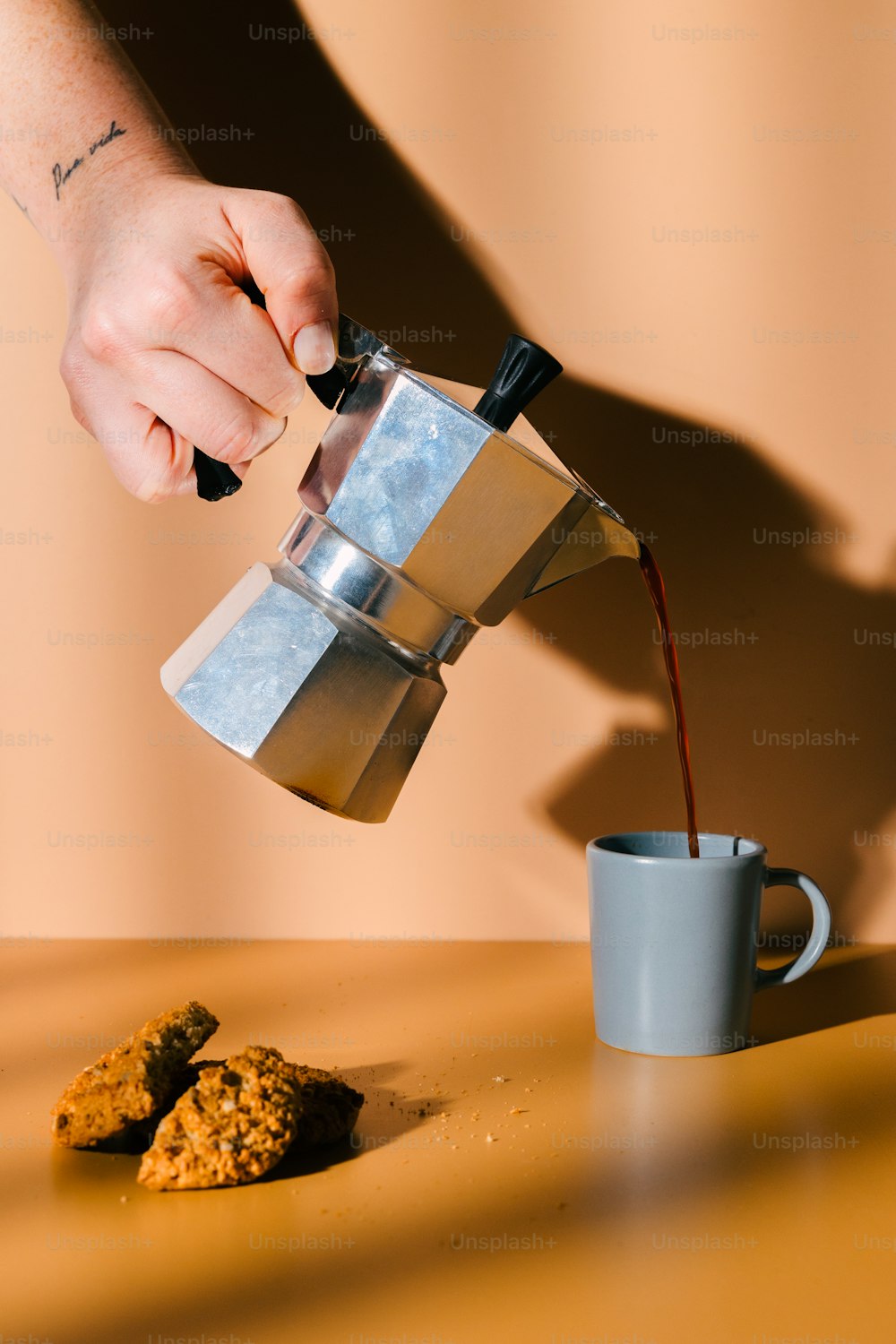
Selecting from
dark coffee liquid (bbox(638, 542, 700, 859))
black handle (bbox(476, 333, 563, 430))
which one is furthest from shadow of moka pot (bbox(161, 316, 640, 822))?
dark coffee liquid (bbox(638, 542, 700, 859))

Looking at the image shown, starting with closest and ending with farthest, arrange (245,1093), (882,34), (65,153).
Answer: (245,1093), (65,153), (882,34)

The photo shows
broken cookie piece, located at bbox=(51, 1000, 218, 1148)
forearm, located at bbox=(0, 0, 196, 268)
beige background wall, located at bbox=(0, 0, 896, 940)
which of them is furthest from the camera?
beige background wall, located at bbox=(0, 0, 896, 940)

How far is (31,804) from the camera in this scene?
0.92 meters

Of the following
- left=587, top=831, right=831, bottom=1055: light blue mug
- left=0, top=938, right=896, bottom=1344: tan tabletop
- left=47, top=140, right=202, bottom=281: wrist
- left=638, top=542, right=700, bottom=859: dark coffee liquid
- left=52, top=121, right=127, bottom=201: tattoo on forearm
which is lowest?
left=0, top=938, right=896, bottom=1344: tan tabletop

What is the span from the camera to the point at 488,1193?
528mm

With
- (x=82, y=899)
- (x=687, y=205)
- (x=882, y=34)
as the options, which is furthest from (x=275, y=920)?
(x=882, y=34)

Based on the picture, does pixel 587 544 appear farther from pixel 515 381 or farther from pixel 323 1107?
pixel 323 1107

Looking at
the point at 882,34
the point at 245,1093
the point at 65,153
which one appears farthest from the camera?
the point at 882,34

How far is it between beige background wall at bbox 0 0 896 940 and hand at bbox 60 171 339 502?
0.96 feet

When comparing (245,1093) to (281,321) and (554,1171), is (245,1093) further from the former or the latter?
(281,321)

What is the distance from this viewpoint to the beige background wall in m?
0.86

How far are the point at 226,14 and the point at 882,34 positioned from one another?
456 mm

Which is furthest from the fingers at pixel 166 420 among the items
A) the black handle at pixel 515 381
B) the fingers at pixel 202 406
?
the black handle at pixel 515 381

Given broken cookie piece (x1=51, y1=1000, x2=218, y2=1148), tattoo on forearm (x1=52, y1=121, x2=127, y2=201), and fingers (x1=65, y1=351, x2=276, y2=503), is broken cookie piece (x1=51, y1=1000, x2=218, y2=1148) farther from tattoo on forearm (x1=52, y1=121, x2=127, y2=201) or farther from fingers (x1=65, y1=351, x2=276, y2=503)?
tattoo on forearm (x1=52, y1=121, x2=127, y2=201)
